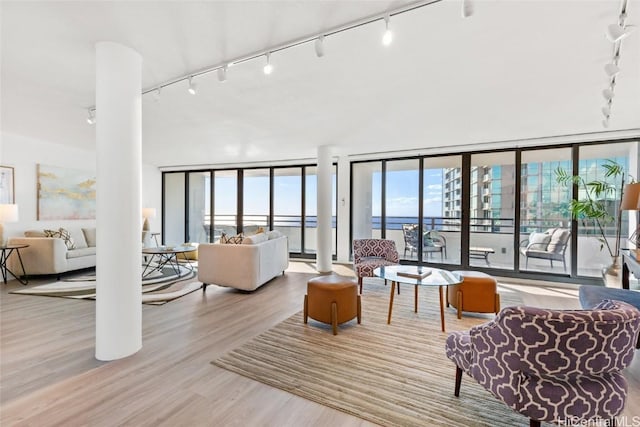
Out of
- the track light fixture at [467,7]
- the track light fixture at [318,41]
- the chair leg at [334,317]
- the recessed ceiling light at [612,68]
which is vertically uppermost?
the track light fixture at [318,41]

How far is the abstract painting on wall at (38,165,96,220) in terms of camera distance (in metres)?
5.50

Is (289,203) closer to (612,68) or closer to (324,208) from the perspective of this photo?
(324,208)

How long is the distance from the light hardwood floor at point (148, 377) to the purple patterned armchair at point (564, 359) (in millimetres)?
840

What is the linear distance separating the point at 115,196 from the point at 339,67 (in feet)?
7.46

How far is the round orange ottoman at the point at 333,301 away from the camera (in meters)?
2.98

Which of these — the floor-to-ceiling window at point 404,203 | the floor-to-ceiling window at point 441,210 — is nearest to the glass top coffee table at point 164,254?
the floor-to-ceiling window at point 404,203

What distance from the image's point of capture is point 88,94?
3396 millimetres

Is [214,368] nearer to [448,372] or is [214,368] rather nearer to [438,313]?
[448,372]

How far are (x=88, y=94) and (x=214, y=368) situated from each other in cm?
350

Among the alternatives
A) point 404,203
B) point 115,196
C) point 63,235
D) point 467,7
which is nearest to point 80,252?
point 63,235

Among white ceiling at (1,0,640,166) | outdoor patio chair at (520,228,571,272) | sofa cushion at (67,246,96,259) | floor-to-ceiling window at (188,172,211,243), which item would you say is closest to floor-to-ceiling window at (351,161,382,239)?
white ceiling at (1,0,640,166)

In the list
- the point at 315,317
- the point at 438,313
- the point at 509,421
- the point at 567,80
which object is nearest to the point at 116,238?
the point at 315,317

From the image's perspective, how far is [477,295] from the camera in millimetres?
3334

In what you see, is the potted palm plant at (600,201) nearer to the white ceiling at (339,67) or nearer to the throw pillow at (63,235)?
the white ceiling at (339,67)
